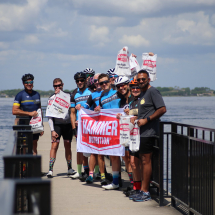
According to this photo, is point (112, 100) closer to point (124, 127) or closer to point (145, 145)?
point (124, 127)

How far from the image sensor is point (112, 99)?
6.92m

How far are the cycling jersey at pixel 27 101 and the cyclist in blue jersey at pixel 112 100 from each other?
1647 millimetres

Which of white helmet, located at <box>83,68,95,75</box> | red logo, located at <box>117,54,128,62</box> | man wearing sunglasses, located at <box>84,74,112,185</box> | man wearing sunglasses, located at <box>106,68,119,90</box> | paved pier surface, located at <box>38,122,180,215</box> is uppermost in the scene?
red logo, located at <box>117,54,128,62</box>

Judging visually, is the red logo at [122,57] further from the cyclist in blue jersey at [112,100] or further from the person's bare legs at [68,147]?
the person's bare legs at [68,147]

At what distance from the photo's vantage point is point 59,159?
11.0m

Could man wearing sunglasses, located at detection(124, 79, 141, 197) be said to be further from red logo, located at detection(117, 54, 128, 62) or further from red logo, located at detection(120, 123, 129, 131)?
red logo, located at detection(117, 54, 128, 62)

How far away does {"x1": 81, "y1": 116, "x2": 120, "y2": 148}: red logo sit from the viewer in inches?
276

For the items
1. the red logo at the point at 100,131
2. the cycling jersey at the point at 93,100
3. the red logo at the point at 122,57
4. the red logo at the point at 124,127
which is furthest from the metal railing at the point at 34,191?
the red logo at the point at 122,57

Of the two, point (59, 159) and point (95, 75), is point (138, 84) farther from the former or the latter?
point (59, 159)

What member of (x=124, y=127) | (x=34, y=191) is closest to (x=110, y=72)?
(x=124, y=127)

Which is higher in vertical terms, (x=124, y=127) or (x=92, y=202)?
(x=124, y=127)

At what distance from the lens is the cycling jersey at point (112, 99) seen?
6.84 metres

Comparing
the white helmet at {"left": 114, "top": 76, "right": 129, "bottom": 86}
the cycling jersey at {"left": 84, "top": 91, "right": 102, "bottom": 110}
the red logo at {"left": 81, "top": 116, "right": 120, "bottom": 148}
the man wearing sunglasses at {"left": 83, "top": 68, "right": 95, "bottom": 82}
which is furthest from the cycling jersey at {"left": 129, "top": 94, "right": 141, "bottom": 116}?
the man wearing sunglasses at {"left": 83, "top": 68, "right": 95, "bottom": 82}

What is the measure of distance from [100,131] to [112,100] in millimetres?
751
